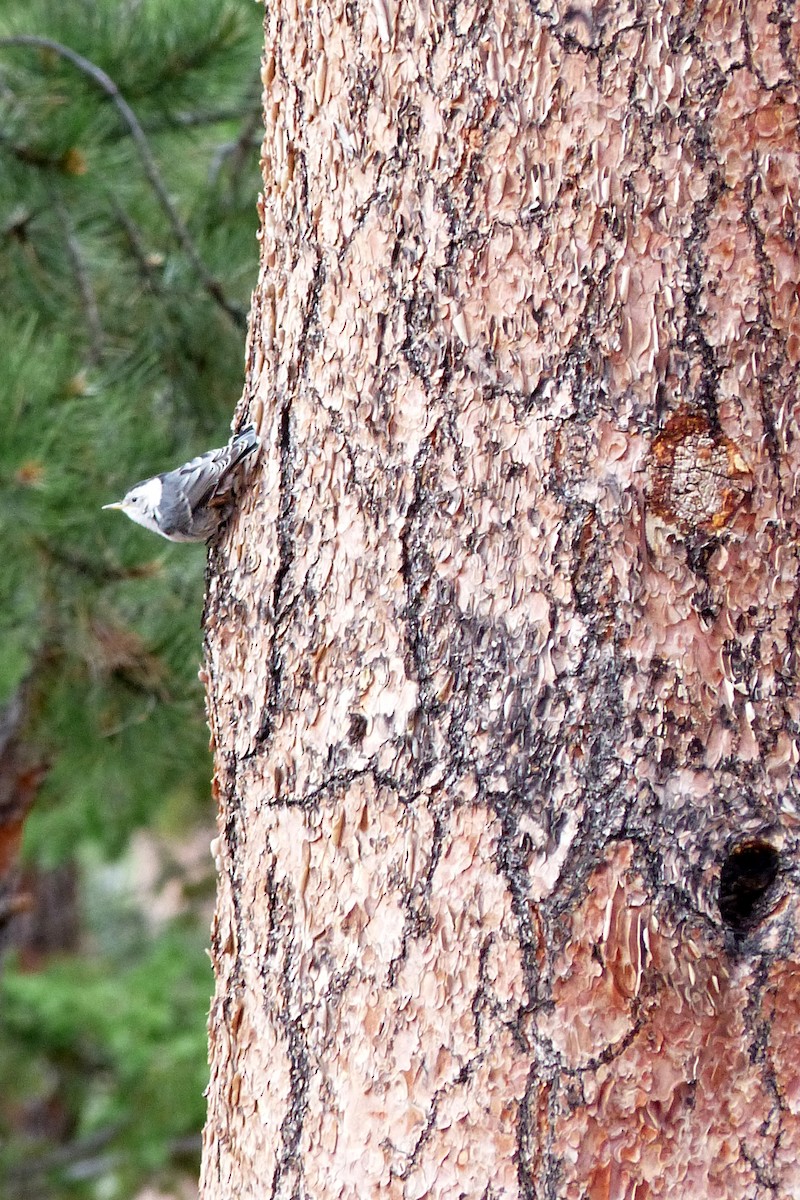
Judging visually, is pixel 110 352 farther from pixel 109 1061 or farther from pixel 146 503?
pixel 109 1061

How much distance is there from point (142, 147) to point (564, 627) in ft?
6.21

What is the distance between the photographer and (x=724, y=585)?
1.00m

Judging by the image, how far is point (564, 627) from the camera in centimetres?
102

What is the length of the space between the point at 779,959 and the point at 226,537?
0.64m

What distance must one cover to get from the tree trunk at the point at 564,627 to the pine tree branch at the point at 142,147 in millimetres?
1545

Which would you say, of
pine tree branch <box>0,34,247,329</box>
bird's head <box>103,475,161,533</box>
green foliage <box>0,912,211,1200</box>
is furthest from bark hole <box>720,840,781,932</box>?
green foliage <box>0,912,211,1200</box>

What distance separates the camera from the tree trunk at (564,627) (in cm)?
99

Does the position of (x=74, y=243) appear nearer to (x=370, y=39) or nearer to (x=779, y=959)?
(x=370, y=39)

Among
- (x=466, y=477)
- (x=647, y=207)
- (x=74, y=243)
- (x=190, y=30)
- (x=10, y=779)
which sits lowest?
(x=10, y=779)

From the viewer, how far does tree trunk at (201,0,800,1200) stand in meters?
0.99

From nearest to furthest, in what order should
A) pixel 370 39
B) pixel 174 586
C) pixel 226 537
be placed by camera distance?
pixel 370 39 → pixel 226 537 → pixel 174 586

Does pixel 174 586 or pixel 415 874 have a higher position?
pixel 174 586

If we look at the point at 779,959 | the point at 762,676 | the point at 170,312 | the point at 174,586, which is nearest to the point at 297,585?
the point at 762,676

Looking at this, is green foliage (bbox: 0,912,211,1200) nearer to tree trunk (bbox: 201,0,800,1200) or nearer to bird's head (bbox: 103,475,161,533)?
bird's head (bbox: 103,475,161,533)
